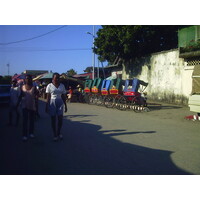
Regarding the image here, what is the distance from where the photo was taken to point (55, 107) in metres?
6.28

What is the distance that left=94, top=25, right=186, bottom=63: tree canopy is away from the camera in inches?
820

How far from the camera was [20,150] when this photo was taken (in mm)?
5461

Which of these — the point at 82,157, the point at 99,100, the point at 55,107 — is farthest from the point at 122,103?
the point at 82,157

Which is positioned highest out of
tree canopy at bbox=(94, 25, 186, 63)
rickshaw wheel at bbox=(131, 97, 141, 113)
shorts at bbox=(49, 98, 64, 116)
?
tree canopy at bbox=(94, 25, 186, 63)

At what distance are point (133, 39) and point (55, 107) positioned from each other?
16531 millimetres

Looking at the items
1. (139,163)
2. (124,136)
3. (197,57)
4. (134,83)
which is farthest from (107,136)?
(197,57)

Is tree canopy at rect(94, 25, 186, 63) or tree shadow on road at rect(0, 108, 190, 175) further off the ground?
tree canopy at rect(94, 25, 186, 63)

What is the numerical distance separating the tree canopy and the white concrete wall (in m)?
2.11

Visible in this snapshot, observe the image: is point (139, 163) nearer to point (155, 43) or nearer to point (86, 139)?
point (86, 139)

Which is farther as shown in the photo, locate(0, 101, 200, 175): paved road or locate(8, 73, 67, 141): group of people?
locate(8, 73, 67, 141): group of people

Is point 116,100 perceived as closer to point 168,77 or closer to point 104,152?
point 168,77

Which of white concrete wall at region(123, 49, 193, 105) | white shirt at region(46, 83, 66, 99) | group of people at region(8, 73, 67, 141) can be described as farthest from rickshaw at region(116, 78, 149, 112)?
white shirt at region(46, 83, 66, 99)

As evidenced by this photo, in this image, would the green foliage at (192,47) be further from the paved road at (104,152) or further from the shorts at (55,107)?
the shorts at (55,107)

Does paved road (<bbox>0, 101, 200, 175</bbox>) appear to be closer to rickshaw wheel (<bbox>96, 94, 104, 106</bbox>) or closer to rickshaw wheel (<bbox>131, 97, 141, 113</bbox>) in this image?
rickshaw wheel (<bbox>131, 97, 141, 113</bbox>)
